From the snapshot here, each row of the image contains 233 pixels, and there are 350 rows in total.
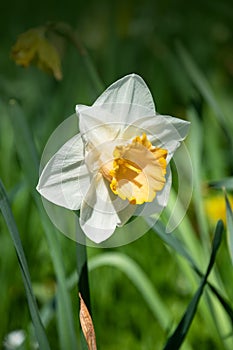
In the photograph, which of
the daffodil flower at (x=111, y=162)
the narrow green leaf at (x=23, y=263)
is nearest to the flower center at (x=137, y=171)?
the daffodil flower at (x=111, y=162)

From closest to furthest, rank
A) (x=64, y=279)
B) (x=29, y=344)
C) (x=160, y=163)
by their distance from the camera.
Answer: (x=160, y=163) < (x=64, y=279) < (x=29, y=344)

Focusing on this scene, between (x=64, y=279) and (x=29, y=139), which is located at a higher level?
(x=29, y=139)

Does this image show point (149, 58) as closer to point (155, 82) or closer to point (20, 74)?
point (155, 82)

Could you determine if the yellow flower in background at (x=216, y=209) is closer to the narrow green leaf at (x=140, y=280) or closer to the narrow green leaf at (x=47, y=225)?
the narrow green leaf at (x=140, y=280)

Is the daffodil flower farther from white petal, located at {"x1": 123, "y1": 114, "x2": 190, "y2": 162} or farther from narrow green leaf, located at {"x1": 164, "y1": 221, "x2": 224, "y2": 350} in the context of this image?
narrow green leaf, located at {"x1": 164, "y1": 221, "x2": 224, "y2": 350}

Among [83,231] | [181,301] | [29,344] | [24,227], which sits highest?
[83,231]

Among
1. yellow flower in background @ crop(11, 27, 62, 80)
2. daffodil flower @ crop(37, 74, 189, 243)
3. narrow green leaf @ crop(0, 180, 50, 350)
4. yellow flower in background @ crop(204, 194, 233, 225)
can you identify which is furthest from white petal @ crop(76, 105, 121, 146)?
yellow flower in background @ crop(204, 194, 233, 225)


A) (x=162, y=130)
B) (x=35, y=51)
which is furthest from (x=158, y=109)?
(x=162, y=130)

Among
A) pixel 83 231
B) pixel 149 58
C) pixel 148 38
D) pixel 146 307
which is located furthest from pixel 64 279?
pixel 149 58

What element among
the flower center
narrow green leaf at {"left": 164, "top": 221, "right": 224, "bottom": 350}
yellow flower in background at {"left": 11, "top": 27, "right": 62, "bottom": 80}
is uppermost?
yellow flower in background at {"left": 11, "top": 27, "right": 62, "bottom": 80}
